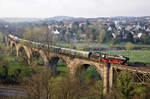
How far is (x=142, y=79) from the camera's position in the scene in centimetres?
2286

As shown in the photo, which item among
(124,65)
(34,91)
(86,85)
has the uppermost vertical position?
(124,65)

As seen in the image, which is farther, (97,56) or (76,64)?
(76,64)

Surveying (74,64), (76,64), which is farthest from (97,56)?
(74,64)

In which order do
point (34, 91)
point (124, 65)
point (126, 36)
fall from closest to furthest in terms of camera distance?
point (34, 91) < point (124, 65) < point (126, 36)

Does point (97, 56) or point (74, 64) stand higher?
point (97, 56)

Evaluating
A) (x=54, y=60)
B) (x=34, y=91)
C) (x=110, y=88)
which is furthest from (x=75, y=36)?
(x=34, y=91)

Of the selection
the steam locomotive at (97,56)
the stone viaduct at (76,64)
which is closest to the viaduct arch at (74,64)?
the stone viaduct at (76,64)

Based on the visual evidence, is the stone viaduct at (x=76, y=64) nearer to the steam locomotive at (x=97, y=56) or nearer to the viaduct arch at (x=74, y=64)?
the viaduct arch at (x=74, y=64)

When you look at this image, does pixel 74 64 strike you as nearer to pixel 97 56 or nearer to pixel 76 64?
pixel 76 64

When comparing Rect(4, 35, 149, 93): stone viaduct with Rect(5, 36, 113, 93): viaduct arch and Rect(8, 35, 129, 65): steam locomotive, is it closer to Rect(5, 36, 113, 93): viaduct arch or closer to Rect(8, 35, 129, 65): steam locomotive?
Rect(5, 36, 113, 93): viaduct arch

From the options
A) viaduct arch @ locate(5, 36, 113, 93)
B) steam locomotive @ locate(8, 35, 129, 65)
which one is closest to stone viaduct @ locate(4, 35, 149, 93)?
viaduct arch @ locate(5, 36, 113, 93)

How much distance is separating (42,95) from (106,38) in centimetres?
4775

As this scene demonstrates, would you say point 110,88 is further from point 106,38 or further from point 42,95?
point 106,38

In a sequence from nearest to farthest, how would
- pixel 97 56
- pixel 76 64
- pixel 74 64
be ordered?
pixel 97 56
pixel 76 64
pixel 74 64
